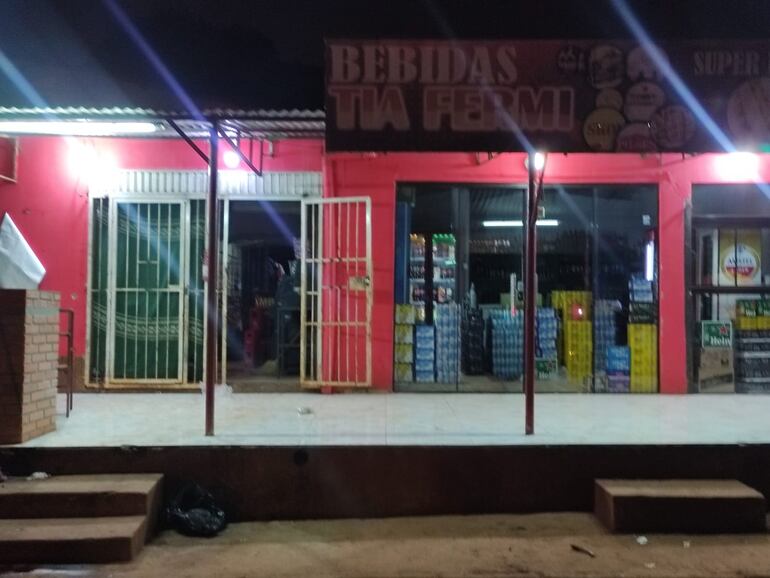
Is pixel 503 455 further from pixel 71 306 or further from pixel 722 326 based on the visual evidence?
pixel 71 306

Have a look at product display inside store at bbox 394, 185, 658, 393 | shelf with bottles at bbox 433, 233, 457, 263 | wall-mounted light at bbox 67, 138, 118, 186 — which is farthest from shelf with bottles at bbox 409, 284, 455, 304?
wall-mounted light at bbox 67, 138, 118, 186

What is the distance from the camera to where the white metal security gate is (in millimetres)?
9039

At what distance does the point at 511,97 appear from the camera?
21.2ft

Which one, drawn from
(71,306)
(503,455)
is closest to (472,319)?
(503,455)

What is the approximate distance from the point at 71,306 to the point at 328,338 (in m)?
3.42

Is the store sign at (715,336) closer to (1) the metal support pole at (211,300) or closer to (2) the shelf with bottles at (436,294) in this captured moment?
(2) the shelf with bottles at (436,294)

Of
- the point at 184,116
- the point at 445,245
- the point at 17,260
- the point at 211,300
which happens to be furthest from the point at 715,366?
the point at 17,260

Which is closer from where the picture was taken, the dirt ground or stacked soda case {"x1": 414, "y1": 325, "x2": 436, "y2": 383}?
the dirt ground

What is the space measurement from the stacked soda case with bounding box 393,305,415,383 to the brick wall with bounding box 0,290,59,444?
4357 millimetres

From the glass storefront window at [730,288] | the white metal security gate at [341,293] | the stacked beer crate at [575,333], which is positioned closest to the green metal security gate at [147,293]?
the white metal security gate at [341,293]

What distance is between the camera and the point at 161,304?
9.27m

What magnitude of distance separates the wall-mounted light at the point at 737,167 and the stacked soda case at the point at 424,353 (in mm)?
4400

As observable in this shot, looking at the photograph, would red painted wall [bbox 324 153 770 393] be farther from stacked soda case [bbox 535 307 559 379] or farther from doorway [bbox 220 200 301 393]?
stacked soda case [bbox 535 307 559 379]

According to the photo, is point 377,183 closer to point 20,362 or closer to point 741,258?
point 20,362
